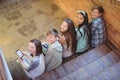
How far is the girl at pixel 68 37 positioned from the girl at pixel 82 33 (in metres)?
0.15

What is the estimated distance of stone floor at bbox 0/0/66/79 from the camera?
521 cm

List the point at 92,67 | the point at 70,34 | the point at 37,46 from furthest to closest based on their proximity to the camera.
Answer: the point at 70,34 < the point at 92,67 < the point at 37,46

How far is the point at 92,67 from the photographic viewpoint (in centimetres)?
389

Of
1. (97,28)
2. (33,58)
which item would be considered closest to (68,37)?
(97,28)

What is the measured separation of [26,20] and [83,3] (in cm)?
154

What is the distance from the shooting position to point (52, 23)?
562cm

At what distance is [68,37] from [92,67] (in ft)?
1.92

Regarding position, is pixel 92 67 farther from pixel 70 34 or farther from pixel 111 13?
pixel 111 13

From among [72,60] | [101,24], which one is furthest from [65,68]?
[101,24]

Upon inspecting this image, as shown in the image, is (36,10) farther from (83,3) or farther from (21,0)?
(83,3)

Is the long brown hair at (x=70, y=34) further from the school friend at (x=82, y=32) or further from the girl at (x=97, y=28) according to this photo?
the girl at (x=97, y=28)

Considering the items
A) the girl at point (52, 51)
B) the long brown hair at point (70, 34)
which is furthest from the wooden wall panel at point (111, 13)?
the girl at point (52, 51)

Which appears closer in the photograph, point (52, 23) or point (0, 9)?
point (52, 23)

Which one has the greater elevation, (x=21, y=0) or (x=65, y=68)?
(x=21, y=0)
